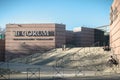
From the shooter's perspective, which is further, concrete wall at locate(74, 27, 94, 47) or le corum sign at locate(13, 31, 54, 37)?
concrete wall at locate(74, 27, 94, 47)

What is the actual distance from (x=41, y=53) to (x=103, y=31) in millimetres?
35247

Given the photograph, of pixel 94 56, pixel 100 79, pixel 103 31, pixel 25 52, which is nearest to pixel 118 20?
pixel 94 56

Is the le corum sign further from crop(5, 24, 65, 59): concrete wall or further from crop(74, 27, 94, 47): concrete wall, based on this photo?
crop(74, 27, 94, 47): concrete wall

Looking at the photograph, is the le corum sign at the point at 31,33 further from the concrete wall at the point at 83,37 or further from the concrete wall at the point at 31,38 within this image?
the concrete wall at the point at 83,37

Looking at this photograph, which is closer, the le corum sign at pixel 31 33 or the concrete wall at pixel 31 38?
the concrete wall at pixel 31 38

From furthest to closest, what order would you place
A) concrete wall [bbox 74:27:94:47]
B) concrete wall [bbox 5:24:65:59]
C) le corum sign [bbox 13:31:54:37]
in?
concrete wall [bbox 74:27:94:47] → le corum sign [bbox 13:31:54:37] → concrete wall [bbox 5:24:65:59]

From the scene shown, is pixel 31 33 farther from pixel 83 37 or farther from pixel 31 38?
pixel 83 37

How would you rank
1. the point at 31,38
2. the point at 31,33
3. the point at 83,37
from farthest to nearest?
the point at 83,37 → the point at 31,33 → the point at 31,38

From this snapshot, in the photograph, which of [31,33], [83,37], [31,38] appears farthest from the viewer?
A: [83,37]

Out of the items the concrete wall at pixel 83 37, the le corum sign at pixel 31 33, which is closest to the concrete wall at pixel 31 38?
the le corum sign at pixel 31 33

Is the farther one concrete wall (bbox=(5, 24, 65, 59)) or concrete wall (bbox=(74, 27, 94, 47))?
concrete wall (bbox=(74, 27, 94, 47))

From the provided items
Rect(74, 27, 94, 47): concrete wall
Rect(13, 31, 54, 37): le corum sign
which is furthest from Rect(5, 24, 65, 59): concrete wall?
Rect(74, 27, 94, 47): concrete wall

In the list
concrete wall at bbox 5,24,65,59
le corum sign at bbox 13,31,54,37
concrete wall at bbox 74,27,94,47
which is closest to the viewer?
concrete wall at bbox 5,24,65,59

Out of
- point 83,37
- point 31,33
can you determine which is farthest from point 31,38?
point 83,37
